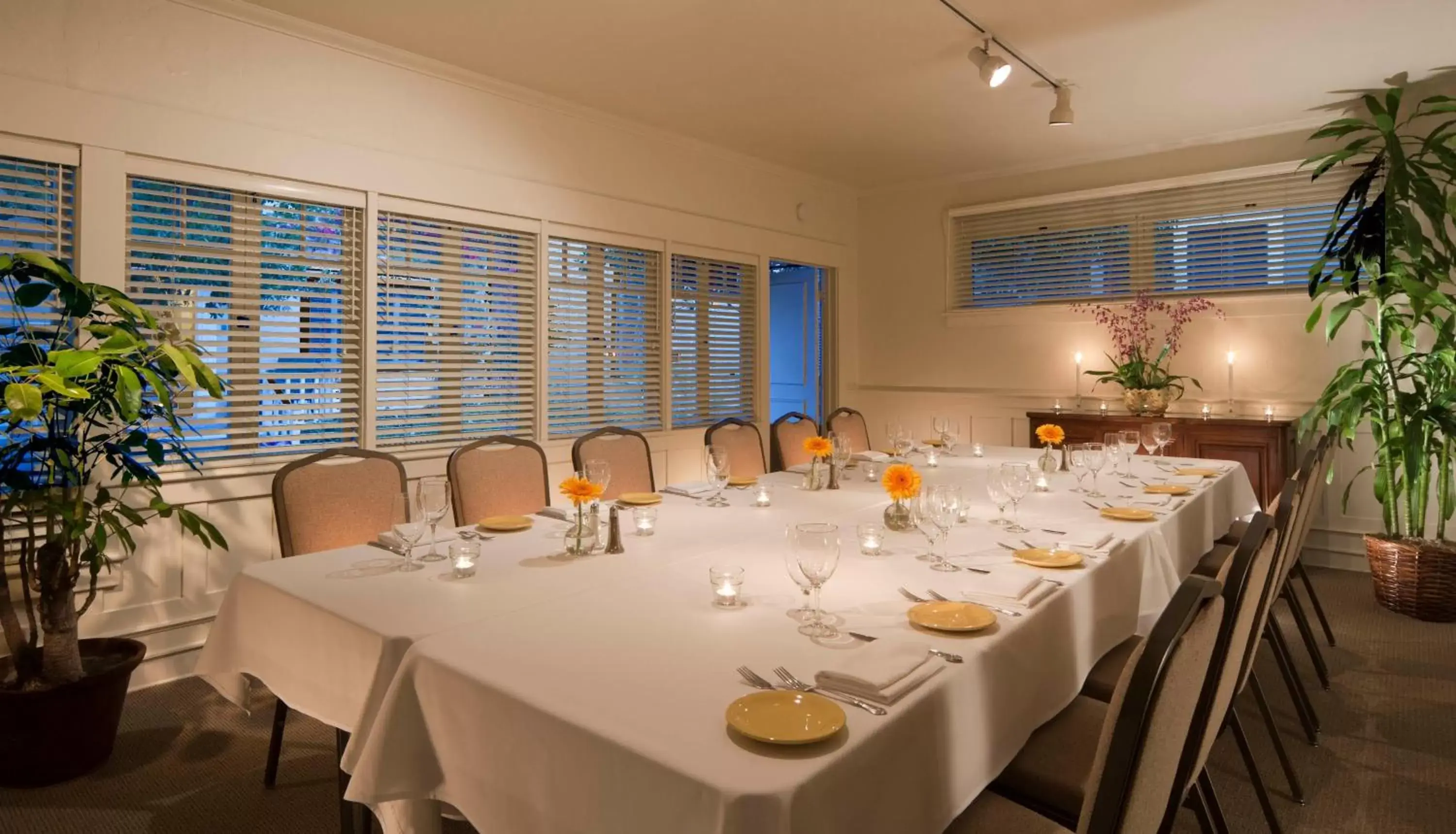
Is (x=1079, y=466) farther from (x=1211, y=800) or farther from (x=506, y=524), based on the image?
(x=506, y=524)

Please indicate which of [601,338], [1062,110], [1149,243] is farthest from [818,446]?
[1149,243]

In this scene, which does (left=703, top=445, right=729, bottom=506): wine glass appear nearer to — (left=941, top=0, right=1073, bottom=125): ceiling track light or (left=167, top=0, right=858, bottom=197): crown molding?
(left=941, top=0, right=1073, bottom=125): ceiling track light

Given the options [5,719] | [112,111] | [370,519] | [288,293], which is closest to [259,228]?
[288,293]

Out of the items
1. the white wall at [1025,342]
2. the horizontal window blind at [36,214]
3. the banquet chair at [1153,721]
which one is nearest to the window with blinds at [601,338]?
the horizontal window blind at [36,214]

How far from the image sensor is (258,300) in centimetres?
345

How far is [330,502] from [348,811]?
108cm

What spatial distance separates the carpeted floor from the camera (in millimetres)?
2182

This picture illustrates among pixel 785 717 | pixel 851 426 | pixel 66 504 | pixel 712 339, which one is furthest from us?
pixel 712 339

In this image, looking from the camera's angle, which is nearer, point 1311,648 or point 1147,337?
point 1311,648

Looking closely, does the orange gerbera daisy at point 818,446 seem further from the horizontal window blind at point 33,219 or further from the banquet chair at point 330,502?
the horizontal window blind at point 33,219

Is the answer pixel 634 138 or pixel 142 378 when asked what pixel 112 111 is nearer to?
pixel 142 378

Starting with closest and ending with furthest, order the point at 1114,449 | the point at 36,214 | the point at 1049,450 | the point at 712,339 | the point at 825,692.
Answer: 1. the point at 825,692
2. the point at 36,214
3. the point at 1114,449
4. the point at 1049,450
5. the point at 712,339

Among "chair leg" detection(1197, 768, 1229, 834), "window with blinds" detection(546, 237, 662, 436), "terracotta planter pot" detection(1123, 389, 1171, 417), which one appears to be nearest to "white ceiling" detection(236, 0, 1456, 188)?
"window with blinds" detection(546, 237, 662, 436)

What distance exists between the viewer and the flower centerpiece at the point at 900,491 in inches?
87.1
